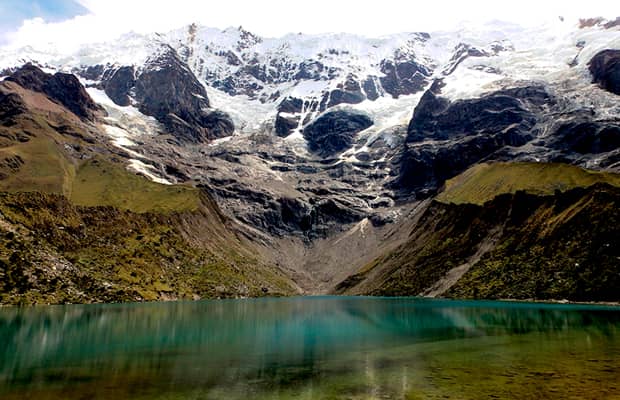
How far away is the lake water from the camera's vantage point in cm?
3991

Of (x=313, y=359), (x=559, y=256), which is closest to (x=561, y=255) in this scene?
(x=559, y=256)

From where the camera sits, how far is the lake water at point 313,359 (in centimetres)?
3991

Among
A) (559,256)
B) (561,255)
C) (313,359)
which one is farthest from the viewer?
(559,256)

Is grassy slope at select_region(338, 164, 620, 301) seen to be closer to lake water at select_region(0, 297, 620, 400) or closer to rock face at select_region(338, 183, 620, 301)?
rock face at select_region(338, 183, 620, 301)

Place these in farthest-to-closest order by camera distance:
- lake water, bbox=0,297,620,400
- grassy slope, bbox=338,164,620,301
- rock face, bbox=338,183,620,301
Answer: rock face, bbox=338,183,620,301
grassy slope, bbox=338,164,620,301
lake water, bbox=0,297,620,400

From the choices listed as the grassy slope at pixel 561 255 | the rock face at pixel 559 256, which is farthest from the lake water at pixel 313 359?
the rock face at pixel 559 256

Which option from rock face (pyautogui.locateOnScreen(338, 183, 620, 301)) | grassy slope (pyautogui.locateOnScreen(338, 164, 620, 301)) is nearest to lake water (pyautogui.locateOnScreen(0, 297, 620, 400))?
grassy slope (pyautogui.locateOnScreen(338, 164, 620, 301))

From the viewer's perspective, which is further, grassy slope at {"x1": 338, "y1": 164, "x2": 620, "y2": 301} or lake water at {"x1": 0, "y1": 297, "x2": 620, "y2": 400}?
grassy slope at {"x1": 338, "y1": 164, "x2": 620, "y2": 301}

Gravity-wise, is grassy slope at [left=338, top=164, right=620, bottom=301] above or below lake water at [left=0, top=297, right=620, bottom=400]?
above

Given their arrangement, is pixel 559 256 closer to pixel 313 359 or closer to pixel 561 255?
pixel 561 255

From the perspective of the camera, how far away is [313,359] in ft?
189

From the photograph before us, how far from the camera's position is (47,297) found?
143500mm

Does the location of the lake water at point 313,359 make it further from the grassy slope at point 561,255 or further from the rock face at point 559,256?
the rock face at point 559,256

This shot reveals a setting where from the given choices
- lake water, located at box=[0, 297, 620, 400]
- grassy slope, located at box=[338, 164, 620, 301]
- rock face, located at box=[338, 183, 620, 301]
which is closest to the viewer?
lake water, located at box=[0, 297, 620, 400]
